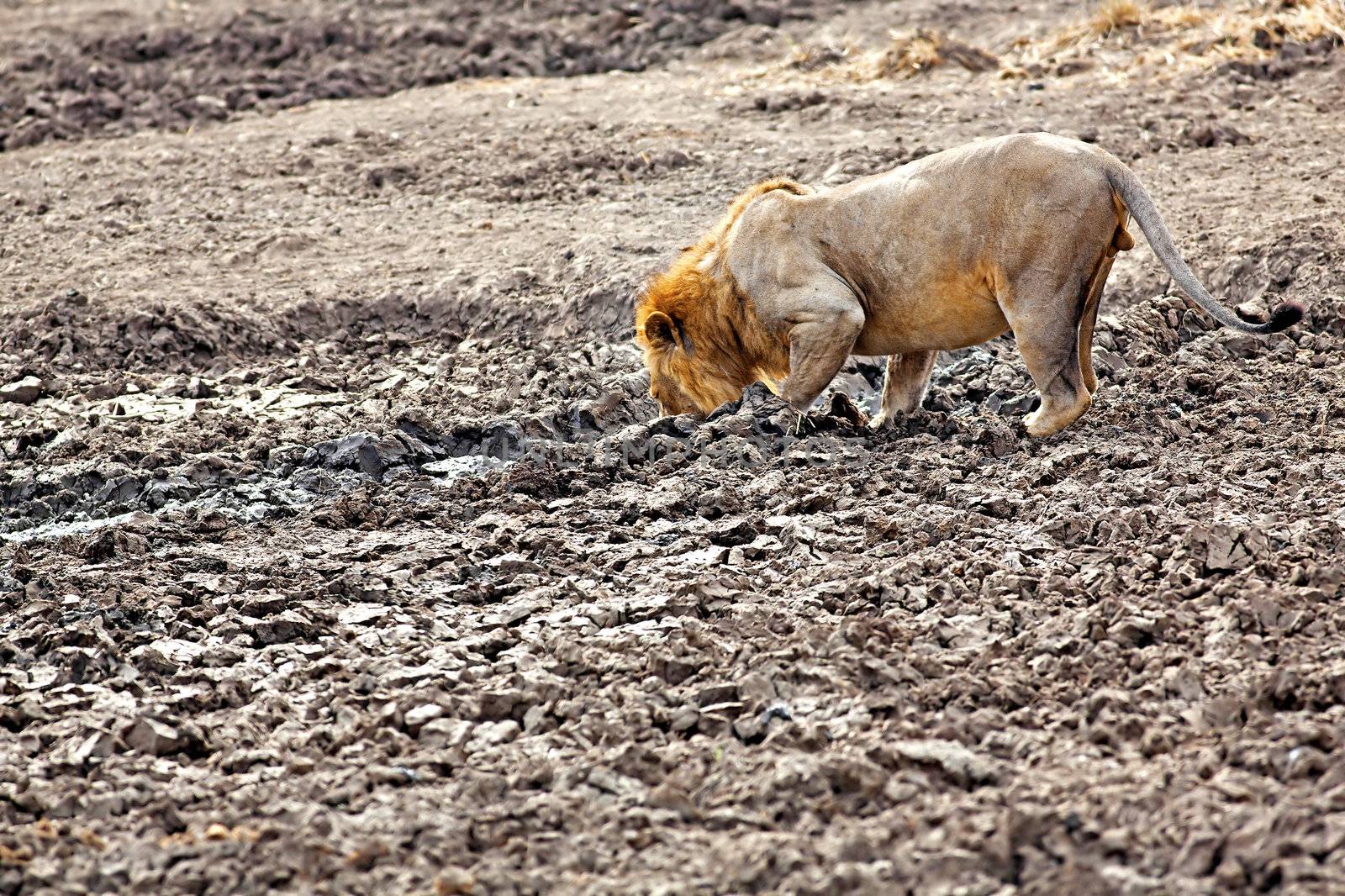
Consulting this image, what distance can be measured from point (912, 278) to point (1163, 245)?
127cm

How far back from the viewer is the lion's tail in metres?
7.11

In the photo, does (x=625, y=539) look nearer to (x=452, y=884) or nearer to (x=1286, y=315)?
(x=452, y=884)

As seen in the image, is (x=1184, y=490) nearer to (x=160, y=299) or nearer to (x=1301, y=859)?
(x=1301, y=859)

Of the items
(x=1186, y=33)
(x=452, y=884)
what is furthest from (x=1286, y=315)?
(x=1186, y=33)

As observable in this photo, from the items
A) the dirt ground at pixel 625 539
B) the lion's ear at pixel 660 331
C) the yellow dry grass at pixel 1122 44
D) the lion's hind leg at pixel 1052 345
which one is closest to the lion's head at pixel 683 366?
the lion's ear at pixel 660 331

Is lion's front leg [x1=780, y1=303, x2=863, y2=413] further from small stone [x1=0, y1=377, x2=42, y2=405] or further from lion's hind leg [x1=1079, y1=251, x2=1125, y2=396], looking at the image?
small stone [x1=0, y1=377, x2=42, y2=405]

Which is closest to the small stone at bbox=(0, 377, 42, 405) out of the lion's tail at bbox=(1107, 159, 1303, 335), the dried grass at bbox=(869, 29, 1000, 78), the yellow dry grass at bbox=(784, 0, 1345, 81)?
the lion's tail at bbox=(1107, 159, 1303, 335)

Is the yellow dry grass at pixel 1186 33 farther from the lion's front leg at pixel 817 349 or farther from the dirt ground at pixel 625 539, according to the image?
the lion's front leg at pixel 817 349

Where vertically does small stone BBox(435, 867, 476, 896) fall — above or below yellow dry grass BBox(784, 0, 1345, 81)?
below

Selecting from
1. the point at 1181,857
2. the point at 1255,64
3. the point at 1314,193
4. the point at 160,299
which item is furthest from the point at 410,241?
the point at 1181,857

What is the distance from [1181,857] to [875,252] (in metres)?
4.56

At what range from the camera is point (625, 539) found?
7.14m

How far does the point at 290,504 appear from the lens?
8062 mm

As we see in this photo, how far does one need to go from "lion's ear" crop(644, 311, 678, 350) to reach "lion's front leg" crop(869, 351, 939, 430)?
127 cm
